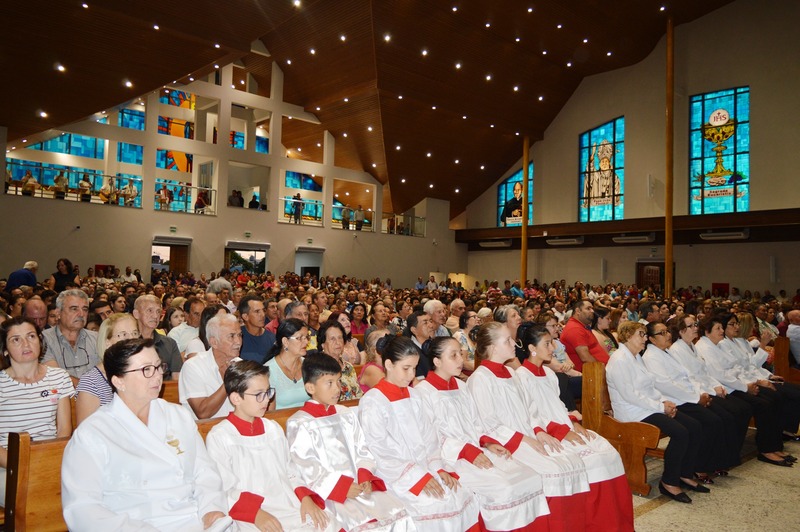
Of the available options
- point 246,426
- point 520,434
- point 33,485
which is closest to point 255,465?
point 246,426

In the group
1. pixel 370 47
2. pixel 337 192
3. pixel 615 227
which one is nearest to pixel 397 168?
pixel 337 192

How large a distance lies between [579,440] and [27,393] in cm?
339

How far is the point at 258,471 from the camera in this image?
8.60 feet

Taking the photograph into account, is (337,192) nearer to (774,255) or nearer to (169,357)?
(774,255)

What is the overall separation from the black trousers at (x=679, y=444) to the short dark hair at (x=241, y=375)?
3230 mm

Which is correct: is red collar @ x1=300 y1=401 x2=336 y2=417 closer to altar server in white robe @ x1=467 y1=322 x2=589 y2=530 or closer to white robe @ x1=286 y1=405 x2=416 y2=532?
white robe @ x1=286 y1=405 x2=416 y2=532

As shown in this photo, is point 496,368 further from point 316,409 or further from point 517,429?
point 316,409

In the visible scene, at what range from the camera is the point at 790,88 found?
16016 millimetres

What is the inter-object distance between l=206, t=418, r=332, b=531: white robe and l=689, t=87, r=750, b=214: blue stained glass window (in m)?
18.1

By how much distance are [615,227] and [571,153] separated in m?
3.99

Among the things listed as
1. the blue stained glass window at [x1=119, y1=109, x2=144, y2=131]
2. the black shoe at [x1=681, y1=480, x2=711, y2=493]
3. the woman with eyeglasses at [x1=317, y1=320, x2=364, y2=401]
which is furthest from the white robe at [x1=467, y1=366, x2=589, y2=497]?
the blue stained glass window at [x1=119, y1=109, x2=144, y2=131]

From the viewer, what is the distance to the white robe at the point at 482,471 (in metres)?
3.07

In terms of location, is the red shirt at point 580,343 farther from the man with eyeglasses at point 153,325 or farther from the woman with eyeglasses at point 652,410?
the man with eyeglasses at point 153,325

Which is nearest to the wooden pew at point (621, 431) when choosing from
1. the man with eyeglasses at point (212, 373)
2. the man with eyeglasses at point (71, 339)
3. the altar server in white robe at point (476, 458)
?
the altar server in white robe at point (476, 458)
